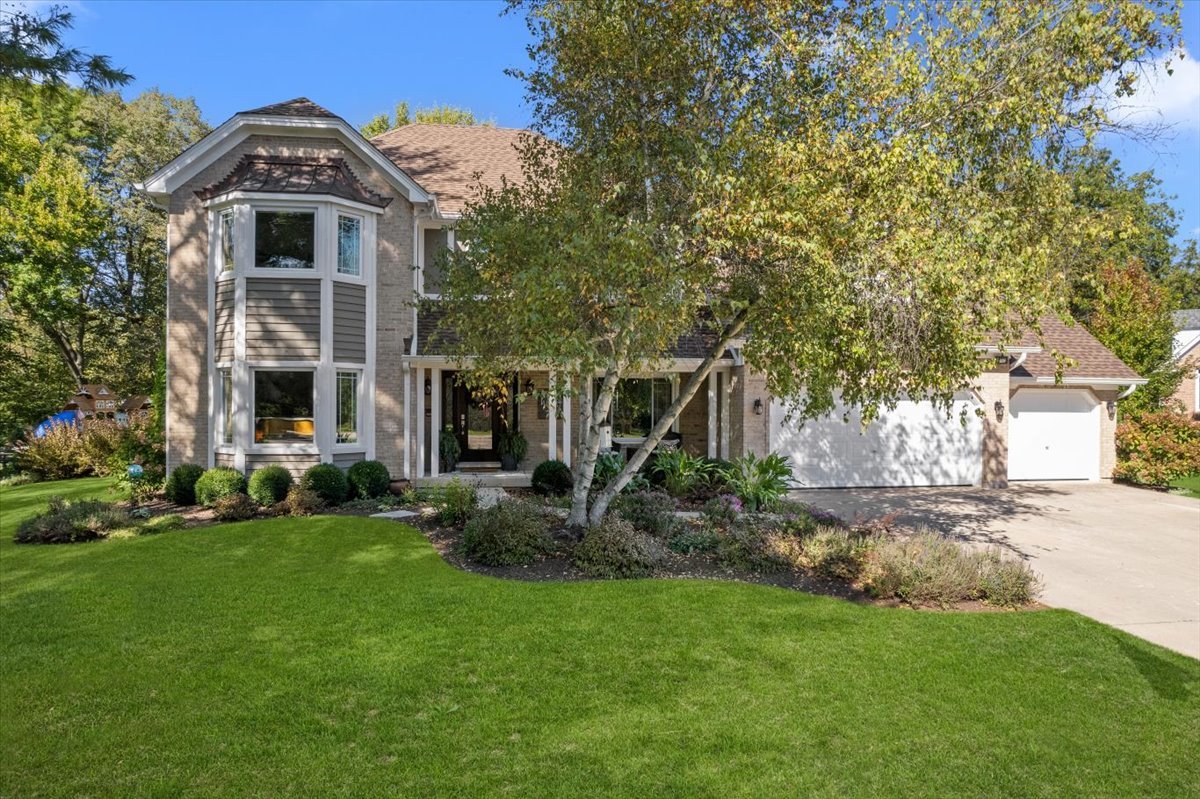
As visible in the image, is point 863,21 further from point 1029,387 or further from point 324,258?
point 1029,387

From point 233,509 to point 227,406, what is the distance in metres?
2.99

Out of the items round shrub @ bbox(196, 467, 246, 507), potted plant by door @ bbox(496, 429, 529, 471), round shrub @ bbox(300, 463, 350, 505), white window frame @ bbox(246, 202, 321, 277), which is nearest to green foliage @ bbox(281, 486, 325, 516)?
round shrub @ bbox(300, 463, 350, 505)

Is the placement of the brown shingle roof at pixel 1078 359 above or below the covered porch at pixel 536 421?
above

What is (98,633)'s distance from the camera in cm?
620

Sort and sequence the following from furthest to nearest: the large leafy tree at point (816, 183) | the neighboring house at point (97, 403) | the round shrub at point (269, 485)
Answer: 1. the neighboring house at point (97, 403)
2. the round shrub at point (269, 485)
3. the large leafy tree at point (816, 183)

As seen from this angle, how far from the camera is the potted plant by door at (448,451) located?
16.2 meters

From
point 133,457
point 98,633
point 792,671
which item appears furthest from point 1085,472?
point 133,457

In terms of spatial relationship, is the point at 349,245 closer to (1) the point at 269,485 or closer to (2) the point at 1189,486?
(1) the point at 269,485

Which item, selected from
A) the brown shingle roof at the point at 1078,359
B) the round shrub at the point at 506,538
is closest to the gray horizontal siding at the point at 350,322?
the round shrub at the point at 506,538

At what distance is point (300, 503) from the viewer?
11.8 meters

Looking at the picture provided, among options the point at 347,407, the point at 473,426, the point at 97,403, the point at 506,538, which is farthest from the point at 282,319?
the point at 97,403

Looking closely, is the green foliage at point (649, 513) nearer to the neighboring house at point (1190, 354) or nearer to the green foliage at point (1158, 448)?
the green foliage at point (1158, 448)

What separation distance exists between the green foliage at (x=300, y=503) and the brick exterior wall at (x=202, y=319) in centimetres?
247

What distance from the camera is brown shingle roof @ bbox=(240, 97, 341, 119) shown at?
550 inches
